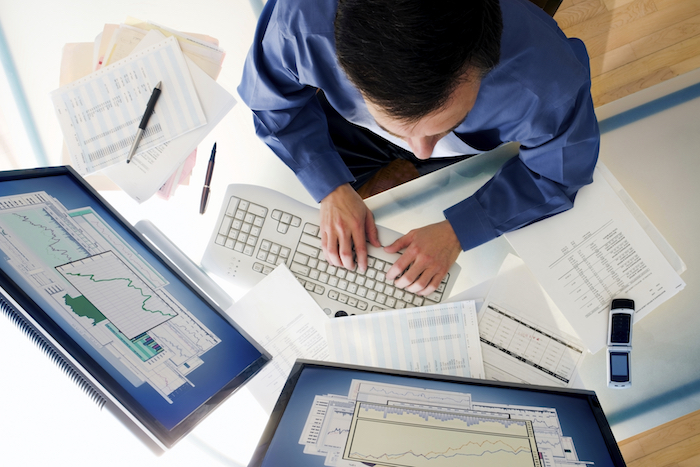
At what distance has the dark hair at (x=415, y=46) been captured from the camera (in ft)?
1.43

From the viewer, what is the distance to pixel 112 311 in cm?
56

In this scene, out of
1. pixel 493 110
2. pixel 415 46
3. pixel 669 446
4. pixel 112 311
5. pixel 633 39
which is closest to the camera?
pixel 415 46

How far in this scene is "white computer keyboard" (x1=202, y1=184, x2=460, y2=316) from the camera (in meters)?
0.81

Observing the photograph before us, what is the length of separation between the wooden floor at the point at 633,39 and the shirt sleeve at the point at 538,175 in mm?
672

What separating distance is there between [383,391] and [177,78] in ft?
2.57

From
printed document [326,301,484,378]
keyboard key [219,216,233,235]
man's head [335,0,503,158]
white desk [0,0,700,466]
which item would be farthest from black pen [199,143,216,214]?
man's head [335,0,503,158]

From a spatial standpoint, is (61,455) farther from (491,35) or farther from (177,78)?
(491,35)

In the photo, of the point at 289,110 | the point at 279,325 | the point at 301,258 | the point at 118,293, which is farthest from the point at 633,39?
the point at 118,293

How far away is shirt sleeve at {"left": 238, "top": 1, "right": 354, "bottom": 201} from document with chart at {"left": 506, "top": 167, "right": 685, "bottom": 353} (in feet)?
1.34

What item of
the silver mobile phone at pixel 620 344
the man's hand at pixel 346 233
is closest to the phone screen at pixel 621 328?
the silver mobile phone at pixel 620 344

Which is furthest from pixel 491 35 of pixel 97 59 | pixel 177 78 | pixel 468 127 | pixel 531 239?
pixel 97 59

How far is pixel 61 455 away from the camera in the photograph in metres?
0.75

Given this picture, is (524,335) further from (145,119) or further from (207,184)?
(145,119)

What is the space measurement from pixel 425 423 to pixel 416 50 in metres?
0.45
